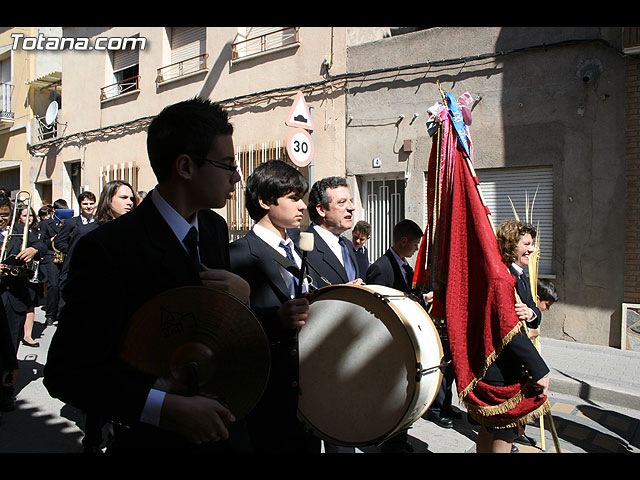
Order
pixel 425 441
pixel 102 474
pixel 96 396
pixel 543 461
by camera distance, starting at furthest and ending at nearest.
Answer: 1. pixel 425 441
2. pixel 543 461
3. pixel 102 474
4. pixel 96 396

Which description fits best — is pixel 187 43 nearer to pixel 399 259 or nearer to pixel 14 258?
pixel 14 258

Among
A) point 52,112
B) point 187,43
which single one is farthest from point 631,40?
point 52,112

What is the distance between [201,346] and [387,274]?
304 cm

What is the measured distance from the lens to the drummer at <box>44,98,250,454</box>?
1.40 metres

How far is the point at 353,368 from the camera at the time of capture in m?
2.69

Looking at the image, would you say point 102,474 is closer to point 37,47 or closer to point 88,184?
point 88,184

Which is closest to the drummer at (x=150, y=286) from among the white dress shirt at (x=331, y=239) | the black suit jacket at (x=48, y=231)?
the white dress shirt at (x=331, y=239)

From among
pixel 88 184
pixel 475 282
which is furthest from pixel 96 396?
pixel 88 184

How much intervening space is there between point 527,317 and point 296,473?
72.2 inches

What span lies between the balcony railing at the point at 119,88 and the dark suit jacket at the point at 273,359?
13.6 metres

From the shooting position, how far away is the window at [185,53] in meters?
13.3

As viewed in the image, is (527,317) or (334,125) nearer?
(527,317)

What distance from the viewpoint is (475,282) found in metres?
3.15

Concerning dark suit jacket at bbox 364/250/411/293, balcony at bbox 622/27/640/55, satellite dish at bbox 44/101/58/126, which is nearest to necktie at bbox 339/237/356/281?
dark suit jacket at bbox 364/250/411/293
